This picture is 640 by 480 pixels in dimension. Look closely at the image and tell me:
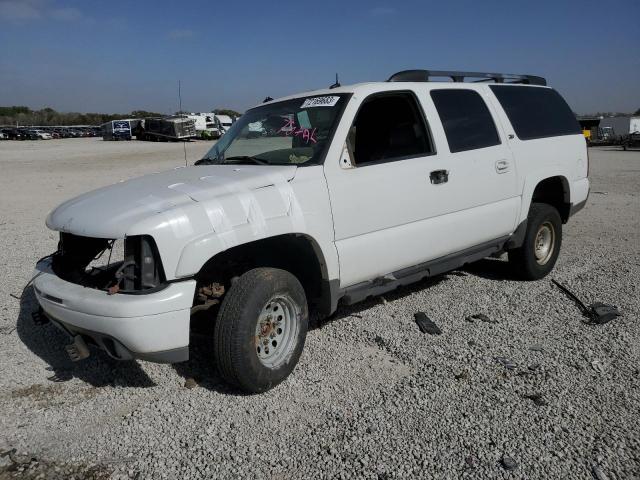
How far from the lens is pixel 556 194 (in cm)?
599

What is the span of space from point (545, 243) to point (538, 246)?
0.13 m

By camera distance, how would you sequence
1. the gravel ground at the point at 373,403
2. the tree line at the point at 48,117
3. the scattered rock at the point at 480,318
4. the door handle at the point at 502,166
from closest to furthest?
the gravel ground at the point at 373,403 < the scattered rock at the point at 480,318 < the door handle at the point at 502,166 < the tree line at the point at 48,117

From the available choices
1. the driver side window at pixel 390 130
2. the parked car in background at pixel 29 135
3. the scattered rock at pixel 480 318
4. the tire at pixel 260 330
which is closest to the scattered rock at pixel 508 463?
the tire at pixel 260 330

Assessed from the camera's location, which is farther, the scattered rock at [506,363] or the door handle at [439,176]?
the door handle at [439,176]

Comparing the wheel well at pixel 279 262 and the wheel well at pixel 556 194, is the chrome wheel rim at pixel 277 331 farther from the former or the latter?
the wheel well at pixel 556 194

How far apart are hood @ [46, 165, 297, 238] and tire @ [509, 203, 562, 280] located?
2.96 meters

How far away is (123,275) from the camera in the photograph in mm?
3111

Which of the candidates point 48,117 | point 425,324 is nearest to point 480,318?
point 425,324

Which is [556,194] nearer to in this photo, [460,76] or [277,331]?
[460,76]

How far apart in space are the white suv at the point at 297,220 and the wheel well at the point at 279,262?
0.04ft

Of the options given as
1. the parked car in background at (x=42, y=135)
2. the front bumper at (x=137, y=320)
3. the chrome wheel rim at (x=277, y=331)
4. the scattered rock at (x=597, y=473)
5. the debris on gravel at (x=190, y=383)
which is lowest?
the scattered rock at (x=597, y=473)

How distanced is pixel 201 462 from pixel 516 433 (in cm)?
169

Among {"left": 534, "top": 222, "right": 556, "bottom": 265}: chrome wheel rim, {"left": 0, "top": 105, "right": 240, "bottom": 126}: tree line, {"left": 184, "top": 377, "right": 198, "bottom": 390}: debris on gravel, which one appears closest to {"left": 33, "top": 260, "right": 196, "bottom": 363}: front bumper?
{"left": 184, "top": 377, "right": 198, "bottom": 390}: debris on gravel

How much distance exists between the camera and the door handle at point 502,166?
4.96 metres
